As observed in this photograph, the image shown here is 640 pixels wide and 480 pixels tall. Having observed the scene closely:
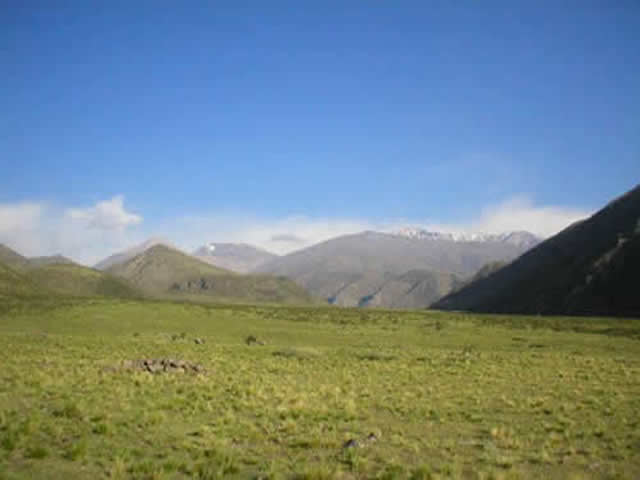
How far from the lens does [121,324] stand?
6562 cm

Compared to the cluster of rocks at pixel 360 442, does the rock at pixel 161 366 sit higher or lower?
lower

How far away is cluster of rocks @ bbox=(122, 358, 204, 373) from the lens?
85.4 feet

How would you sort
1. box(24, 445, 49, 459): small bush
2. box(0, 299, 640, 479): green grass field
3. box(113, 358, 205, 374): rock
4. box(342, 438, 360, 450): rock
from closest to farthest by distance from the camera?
box(0, 299, 640, 479): green grass field → box(24, 445, 49, 459): small bush → box(342, 438, 360, 450): rock → box(113, 358, 205, 374): rock

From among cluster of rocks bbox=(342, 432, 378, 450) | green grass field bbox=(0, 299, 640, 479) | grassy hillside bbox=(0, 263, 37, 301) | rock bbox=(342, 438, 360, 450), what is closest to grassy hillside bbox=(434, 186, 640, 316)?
green grass field bbox=(0, 299, 640, 479)

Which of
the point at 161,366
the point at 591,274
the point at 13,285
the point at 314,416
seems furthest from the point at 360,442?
the point at 591,274

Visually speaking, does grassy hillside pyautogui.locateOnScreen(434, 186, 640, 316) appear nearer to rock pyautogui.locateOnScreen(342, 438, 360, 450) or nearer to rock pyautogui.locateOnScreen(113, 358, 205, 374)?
rock pyautogui.locateOnScreen(113, 358, 205, 374)

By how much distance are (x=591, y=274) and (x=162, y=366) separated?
507 feet

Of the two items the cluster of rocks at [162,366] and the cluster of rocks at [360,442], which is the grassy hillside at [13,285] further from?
the cluster of rocks at [360,442]

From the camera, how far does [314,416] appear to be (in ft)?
55.2

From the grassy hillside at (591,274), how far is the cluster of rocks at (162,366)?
13278cm

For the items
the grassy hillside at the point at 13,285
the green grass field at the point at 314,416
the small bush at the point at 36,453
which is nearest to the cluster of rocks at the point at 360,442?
the green grass field at the point at 314,416

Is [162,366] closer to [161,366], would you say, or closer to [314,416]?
[161,366]

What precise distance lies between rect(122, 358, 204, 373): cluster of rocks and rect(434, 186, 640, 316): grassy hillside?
5227 inches

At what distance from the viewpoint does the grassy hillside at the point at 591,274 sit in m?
137
